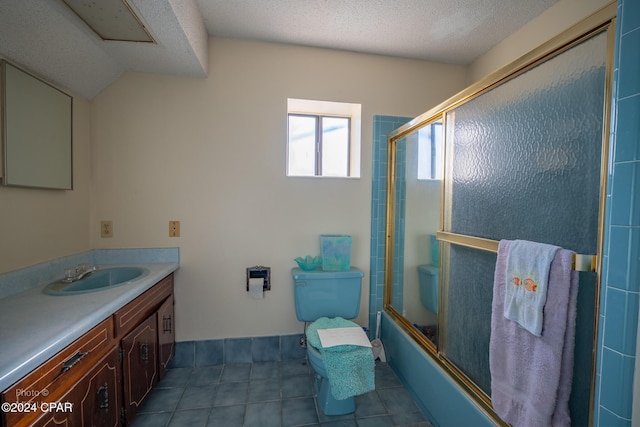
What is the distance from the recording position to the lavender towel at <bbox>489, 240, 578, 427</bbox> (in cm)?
82

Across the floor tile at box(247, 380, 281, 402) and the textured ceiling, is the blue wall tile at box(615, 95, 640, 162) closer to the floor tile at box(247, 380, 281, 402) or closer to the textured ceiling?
the textured ceiling

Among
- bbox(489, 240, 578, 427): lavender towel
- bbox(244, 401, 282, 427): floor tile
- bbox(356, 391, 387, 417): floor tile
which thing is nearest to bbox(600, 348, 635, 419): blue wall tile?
bbox(489, 240, 578, 427): lavender towel

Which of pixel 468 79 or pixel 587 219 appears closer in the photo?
pixel 587 219

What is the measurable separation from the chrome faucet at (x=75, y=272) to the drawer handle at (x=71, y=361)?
69 cm

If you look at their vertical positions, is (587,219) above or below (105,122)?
below

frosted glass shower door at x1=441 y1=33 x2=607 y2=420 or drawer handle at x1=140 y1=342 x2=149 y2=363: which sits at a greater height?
frosted glass shower door at x1=441 y1=33 x2=607 y2=420

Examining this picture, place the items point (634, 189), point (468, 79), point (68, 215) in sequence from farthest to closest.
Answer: point (468, 79) → point (68, 215) → point (634, 189)

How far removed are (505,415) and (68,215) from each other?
2.49 meters

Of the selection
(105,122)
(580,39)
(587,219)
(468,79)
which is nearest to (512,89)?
(580,39)

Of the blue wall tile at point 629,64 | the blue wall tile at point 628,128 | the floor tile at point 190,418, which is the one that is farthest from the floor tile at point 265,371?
the blue wall tile at point 629,64

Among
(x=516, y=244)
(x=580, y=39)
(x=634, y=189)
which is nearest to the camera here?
(x=634, y=189)

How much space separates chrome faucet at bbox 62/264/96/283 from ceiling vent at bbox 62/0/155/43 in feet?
4.35

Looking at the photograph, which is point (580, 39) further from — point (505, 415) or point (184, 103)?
point (184, 103)

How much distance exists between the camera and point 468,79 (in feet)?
7.48
